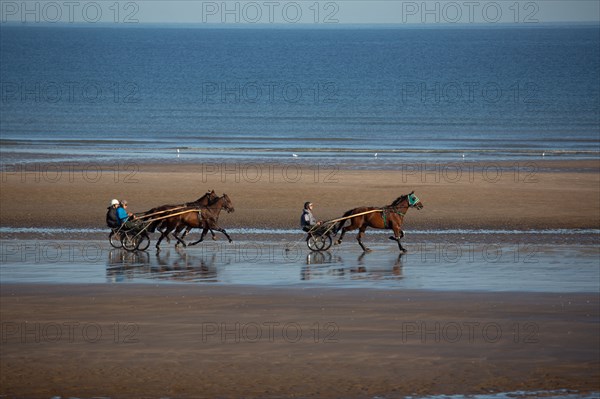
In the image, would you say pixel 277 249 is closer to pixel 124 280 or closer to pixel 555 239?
pixel 124 280

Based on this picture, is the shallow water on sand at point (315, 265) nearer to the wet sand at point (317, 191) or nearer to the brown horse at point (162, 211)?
the brown horse at point (162, 211)

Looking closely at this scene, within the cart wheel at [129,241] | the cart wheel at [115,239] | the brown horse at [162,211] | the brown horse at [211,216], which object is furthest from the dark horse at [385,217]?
the cart wheel at [115,239]

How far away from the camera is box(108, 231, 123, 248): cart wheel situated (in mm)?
21336

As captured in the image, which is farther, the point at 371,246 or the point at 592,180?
the point at 592,180

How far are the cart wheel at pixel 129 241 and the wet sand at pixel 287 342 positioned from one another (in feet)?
11.6

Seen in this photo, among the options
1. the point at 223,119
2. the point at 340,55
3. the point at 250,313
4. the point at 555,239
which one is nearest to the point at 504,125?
the point at 223,119

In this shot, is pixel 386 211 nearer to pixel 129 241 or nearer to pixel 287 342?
pixel 129 241

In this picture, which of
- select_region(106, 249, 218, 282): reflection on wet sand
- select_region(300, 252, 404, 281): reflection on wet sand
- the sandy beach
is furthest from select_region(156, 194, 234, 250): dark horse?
the sandy beach

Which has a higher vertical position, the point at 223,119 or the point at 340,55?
the point at 340,55

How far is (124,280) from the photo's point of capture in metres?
18.5

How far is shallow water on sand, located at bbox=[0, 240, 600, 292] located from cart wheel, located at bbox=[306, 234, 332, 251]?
0.61 ft

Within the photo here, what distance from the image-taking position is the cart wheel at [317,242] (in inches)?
847

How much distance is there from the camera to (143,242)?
22.8 m

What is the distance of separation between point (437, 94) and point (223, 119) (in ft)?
102
